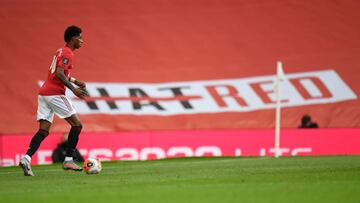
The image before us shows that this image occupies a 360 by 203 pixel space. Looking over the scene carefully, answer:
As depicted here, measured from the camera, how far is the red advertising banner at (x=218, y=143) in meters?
18.8

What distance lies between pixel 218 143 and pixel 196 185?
9.69 metres

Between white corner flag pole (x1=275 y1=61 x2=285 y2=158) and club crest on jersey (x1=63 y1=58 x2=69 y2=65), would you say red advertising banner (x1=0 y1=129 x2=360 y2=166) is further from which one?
club crest on jersey (x1=63 y1=58 x2=69 y2=65)

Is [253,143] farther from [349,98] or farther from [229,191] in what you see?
[229,191]

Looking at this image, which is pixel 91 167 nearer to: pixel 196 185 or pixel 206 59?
pixel 196 185

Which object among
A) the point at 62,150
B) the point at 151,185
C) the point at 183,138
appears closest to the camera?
the point at 151,185

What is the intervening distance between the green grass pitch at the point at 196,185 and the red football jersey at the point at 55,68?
1.12 m

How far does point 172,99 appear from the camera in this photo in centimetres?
2036

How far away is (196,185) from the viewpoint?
950 cm

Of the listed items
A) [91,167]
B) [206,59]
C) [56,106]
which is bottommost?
[91,167]

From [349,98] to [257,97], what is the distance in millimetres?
2187

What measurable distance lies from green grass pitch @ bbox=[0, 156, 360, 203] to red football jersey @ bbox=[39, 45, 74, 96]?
3.68 feet

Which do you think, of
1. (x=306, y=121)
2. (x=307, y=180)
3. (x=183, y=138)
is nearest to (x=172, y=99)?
(x=183, y=138)

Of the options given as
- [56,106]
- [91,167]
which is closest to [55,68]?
[56,106]

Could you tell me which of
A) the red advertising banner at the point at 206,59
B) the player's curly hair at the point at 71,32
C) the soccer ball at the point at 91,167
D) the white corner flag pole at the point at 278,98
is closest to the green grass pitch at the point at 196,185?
the soccer ball at the point at 91,167
